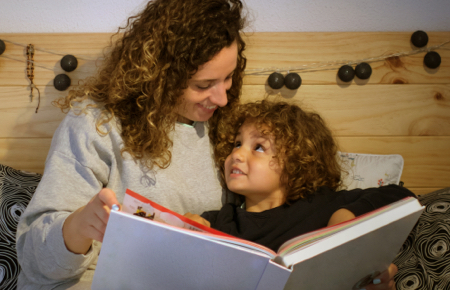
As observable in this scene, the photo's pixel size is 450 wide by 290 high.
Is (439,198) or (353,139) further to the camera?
(353,139)

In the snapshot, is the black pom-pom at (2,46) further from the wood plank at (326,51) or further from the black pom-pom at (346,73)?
the black pom-pom at (346,73)

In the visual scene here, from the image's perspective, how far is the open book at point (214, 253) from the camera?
624mm

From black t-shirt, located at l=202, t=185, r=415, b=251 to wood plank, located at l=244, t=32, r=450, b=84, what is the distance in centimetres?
52

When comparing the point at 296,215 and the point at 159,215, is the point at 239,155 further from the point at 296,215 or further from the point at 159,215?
the point at 159,215

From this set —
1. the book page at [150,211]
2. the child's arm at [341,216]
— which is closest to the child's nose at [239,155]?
the child's arm at [341,216]

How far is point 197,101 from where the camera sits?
42.2 inches

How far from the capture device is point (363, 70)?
1393mm

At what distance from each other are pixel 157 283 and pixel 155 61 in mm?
584

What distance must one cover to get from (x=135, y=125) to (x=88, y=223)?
15.7 inches

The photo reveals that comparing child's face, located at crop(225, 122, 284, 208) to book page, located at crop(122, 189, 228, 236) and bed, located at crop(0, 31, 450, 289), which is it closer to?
bed, located at crop(0, 31, 450, 289)

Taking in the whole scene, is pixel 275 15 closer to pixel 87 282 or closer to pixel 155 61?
pixel 155 61

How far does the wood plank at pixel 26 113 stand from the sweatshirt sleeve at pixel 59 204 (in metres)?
0.42

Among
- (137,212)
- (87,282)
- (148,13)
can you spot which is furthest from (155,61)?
(87,282)

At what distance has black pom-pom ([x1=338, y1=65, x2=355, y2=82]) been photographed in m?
1.40
